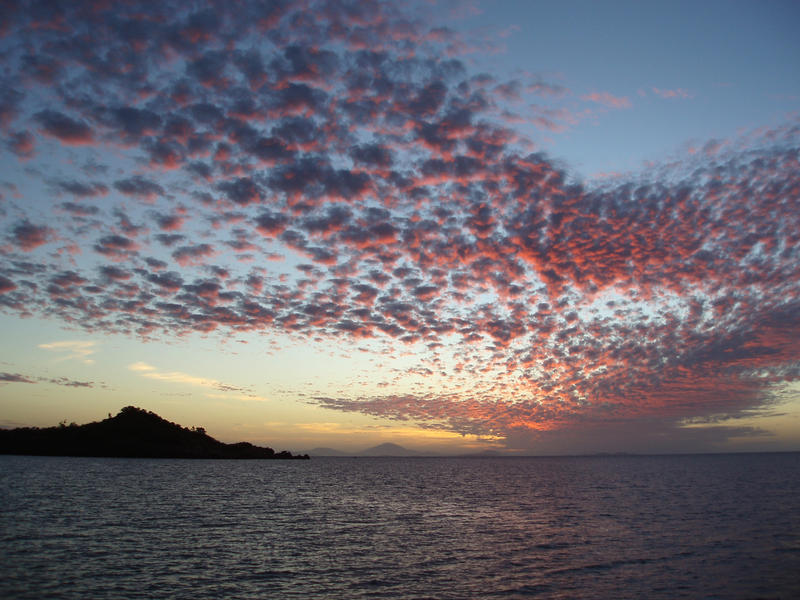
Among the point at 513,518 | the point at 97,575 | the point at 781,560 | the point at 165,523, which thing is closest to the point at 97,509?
the point at 165,523

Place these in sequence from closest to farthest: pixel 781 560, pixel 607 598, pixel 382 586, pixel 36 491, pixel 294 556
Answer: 1. pixel 607 598
2. pixel 382 586
3. pixel 781 560
4. pixel 294 556
5. pixel 36 491

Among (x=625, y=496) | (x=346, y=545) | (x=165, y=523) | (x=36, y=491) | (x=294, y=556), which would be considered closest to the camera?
(x=294, y=556)

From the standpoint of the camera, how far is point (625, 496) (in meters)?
77.3

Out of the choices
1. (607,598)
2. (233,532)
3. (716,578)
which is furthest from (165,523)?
(716,578)

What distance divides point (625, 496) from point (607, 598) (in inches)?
2393

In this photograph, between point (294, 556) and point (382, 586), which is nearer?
point (382, 586)

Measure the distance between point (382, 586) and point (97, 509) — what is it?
41.9m

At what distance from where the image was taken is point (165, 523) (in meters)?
45.8

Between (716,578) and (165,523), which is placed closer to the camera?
(716,578)

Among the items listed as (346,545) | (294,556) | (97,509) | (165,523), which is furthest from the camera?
(97,509)

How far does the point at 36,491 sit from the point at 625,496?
89113 millimetres

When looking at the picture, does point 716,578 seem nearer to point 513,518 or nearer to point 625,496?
point 513,518

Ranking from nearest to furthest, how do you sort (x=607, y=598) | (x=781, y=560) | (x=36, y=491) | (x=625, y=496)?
(x=607, y=598), (x=781, y=560), (x=36, y=491), (x=625, y=496)

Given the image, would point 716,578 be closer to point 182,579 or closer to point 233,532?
point 182,579
